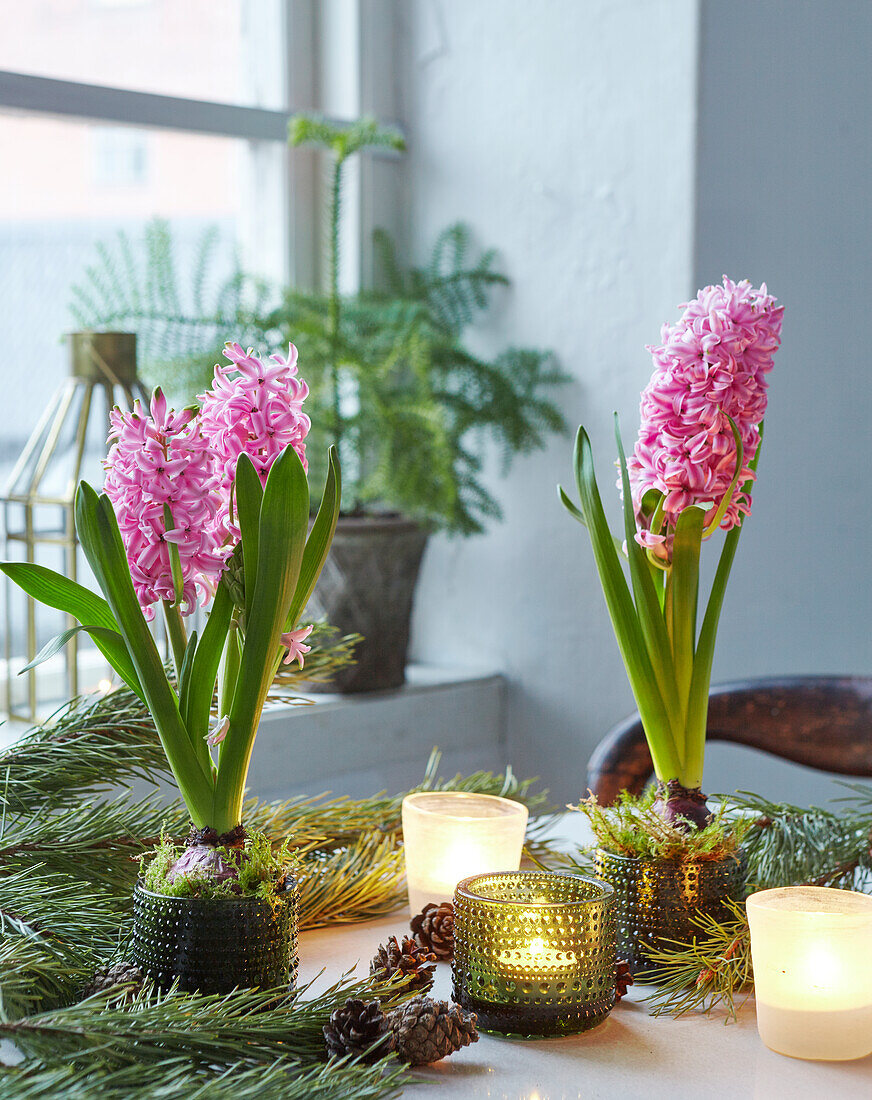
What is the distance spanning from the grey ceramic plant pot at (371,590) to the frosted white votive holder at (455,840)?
2.72 feet

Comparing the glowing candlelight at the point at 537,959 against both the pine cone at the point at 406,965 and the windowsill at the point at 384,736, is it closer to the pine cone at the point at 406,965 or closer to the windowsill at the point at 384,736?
the pine cone at the point at 406,965

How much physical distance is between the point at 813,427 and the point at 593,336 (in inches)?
11.5

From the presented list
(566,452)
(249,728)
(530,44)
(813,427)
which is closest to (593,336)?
(566,452)

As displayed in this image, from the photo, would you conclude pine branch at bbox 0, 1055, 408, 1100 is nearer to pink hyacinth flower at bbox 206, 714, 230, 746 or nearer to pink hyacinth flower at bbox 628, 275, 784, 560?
pink hyacinth flower at bbox 206, 714, 230, 746

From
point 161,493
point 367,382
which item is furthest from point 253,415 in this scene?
point 367,382

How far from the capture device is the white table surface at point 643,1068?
0.47m

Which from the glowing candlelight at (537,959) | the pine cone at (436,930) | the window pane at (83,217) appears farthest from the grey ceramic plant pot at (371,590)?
the glowing candlelight at (537,959)

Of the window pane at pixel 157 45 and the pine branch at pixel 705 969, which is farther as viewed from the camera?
the window pane at pixel 157 45

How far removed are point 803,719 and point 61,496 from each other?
0.78 m

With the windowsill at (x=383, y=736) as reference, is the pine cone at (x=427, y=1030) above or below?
above

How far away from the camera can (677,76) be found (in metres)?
1.44

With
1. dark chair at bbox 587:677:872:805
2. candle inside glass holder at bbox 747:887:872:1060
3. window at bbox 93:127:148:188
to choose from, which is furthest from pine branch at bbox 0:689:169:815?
window at bbox 93:127:148:188

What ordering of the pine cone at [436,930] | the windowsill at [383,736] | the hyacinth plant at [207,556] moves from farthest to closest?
1. the windowsill at [383,736]
2. the pine cone at [436,930]
3. the hyacinth plant at [207,556]

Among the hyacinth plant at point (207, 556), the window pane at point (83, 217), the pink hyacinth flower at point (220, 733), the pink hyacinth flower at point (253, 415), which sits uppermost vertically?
the window pane at point (83, 217)
